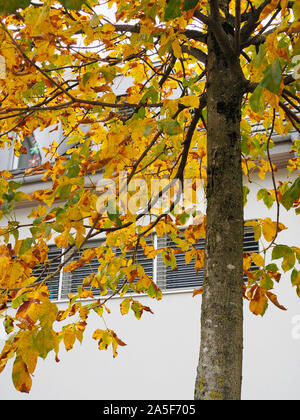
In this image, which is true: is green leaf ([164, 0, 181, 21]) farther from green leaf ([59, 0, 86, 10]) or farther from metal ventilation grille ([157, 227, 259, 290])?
metal ventilation grille ([157, 227, 259, 290])

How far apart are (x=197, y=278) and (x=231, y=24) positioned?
4049 millimetres

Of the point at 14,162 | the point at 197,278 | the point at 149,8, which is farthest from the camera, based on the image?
the point at 14,162

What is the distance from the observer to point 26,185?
25.5 feet

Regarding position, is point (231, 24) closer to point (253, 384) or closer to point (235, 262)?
point (235, 262)

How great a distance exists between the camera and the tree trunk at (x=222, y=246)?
1.97 metres

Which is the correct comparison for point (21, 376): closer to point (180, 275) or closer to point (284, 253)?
point (284, 253)

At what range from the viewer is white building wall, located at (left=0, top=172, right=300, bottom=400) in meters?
5.66

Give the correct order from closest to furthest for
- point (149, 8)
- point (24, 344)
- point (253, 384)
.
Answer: point (24, 344) → point (149, 8) → point (253, 384)

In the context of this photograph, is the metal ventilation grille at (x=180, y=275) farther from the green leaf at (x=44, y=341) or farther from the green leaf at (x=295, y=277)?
the green leaf at (x=44, y=341)

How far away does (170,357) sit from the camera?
626 cm

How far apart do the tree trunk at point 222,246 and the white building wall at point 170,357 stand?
3548 mm

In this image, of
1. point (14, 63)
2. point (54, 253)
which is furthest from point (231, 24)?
point (54, 253)

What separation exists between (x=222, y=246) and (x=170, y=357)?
174 inches

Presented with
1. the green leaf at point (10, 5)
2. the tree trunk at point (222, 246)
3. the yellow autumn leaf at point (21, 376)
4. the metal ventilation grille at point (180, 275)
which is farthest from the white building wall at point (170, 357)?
the green leaf at point (10, 5)
